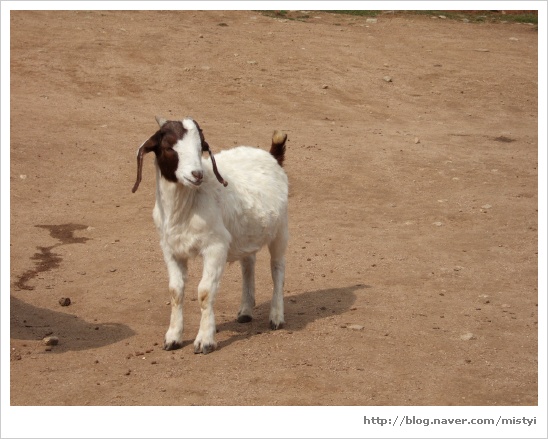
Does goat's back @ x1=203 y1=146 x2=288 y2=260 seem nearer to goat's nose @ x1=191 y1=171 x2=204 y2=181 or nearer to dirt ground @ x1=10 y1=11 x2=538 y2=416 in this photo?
goat's nose @ x1=191 y1=171 x2=204 y2=181

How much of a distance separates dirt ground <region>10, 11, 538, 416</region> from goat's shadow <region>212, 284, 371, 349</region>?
33mm

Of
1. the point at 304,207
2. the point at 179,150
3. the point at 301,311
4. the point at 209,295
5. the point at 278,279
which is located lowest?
the point at 304,207

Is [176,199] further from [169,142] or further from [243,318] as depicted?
[243,318]

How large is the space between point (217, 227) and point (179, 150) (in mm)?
719

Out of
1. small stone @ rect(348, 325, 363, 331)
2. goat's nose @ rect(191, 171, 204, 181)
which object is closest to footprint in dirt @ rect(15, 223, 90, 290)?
goat's nose @ rect(191, 171, 204, 181)

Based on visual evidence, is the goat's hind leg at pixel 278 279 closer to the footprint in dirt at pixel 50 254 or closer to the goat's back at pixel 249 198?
the goat's back at pixel 249 198

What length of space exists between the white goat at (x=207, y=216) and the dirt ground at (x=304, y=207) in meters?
0.28

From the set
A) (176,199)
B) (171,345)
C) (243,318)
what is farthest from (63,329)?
(176,199)

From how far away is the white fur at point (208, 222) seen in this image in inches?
290

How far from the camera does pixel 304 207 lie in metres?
12.2

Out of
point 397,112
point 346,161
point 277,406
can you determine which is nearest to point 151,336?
point 277,406

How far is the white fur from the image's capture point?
24.2 ft

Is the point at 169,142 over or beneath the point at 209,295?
over

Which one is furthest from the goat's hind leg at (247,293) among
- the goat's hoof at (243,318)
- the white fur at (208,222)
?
the white fur at (208,222)
